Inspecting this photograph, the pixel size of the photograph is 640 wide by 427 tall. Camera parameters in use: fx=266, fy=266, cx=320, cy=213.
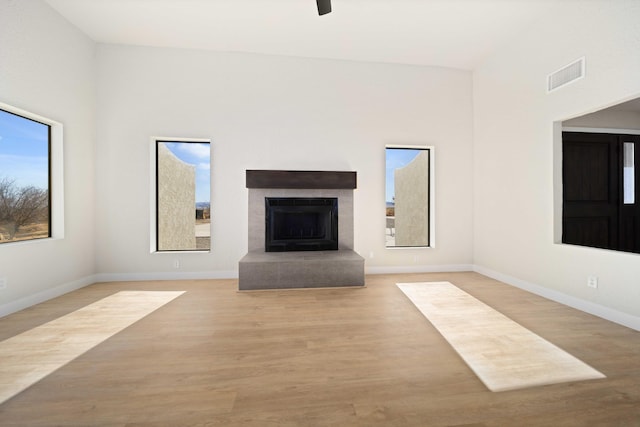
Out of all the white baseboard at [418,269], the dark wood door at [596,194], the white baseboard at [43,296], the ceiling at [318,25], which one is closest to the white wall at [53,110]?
the white baseboard at [43,296]

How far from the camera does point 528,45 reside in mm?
3674

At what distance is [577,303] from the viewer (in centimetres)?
303

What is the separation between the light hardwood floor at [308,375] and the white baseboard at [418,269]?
62.2 inches

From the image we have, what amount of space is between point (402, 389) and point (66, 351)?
8.45 ft

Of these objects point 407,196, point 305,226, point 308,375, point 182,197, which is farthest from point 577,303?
point 182,197

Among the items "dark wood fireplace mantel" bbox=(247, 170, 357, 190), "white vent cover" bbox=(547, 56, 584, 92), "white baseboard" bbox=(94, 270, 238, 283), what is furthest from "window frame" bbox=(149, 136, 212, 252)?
"white vent cover" bbox=(547, 56, 584, 92)

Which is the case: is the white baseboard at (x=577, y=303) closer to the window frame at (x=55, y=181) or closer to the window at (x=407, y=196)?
the window at (x=407, y=196)

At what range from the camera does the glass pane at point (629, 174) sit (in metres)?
4.07

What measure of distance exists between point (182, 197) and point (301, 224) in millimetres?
2384

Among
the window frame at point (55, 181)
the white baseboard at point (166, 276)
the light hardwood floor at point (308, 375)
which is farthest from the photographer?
the white baseboard at point (166, 276)

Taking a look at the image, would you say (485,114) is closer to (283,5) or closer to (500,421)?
(283,5)

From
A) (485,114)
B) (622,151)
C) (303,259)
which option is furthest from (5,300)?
(622,151)

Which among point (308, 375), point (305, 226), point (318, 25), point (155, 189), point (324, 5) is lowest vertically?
point (308, 375)

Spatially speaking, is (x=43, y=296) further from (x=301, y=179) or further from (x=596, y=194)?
(x=596, y=194)
